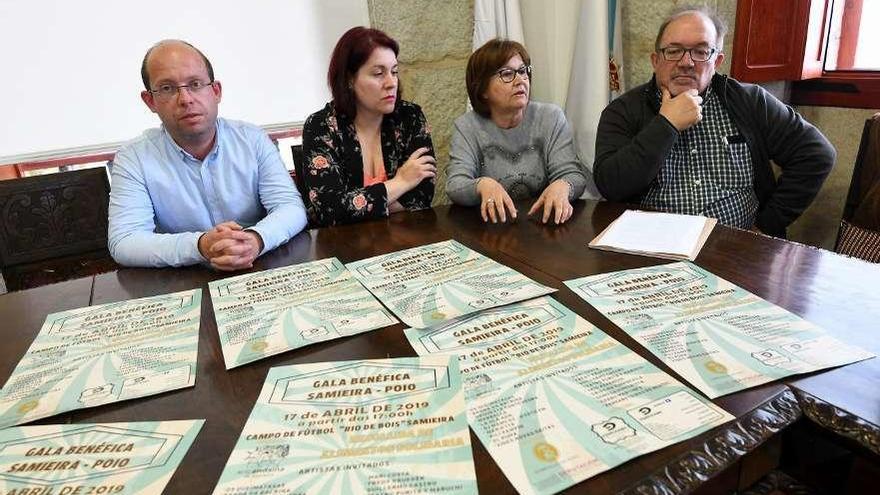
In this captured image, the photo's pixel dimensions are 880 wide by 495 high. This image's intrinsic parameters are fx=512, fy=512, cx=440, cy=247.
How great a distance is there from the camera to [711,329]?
0.70 metres

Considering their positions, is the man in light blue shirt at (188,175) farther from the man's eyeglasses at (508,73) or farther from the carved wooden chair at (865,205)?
the carved wooden chair at (865,205)

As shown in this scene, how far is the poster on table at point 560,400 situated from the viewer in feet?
1.61

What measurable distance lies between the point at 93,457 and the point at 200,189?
42.5 inches

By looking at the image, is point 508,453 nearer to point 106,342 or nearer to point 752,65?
point 106,342

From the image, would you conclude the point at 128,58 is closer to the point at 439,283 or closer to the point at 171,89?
the point at 171,89

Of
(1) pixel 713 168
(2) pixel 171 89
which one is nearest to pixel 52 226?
(2) pixel 171 89

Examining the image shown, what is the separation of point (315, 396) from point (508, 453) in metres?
0.25

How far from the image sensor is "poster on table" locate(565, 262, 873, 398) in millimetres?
610

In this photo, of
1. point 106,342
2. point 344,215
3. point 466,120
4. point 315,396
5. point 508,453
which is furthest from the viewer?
point 466,120

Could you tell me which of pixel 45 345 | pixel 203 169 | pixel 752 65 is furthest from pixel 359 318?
pixel 752 65

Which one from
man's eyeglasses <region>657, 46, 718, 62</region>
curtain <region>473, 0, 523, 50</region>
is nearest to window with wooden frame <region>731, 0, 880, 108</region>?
man's eyeglasses <region>657, 46, 718, 62</region>

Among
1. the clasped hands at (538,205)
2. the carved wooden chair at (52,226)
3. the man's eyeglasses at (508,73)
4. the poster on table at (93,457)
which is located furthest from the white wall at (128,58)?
the poster on table at (93,457)

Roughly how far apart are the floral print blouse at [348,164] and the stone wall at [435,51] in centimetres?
66

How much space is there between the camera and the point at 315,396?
0.62 meters
